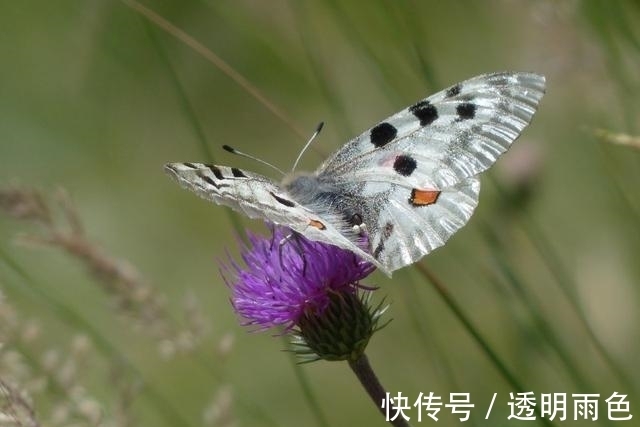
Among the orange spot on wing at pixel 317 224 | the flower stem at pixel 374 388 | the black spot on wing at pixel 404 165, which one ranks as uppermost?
the black spot on wing at pixel 404 165

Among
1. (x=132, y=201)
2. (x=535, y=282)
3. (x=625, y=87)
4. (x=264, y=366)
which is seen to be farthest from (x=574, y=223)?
(x=132, y=201)

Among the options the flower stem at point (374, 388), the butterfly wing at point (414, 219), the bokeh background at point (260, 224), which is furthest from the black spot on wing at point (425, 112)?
the flower stem at point (374, 388)

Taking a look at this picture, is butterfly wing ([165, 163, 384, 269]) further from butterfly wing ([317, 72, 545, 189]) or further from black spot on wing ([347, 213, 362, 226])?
butterfly wing ([317, 72, 545, 189])

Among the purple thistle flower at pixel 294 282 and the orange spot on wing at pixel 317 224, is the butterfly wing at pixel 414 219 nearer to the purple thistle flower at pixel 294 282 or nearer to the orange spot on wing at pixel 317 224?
the purple thistle flower at pixel 294 282

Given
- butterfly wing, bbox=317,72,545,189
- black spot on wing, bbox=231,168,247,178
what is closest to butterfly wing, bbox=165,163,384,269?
black spot on wing, bbox=231,168,247,178

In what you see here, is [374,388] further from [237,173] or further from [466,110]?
[466,110]

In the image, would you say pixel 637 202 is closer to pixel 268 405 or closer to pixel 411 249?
pixel 411 249

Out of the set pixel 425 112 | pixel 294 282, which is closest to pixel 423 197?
pixel 425 112
